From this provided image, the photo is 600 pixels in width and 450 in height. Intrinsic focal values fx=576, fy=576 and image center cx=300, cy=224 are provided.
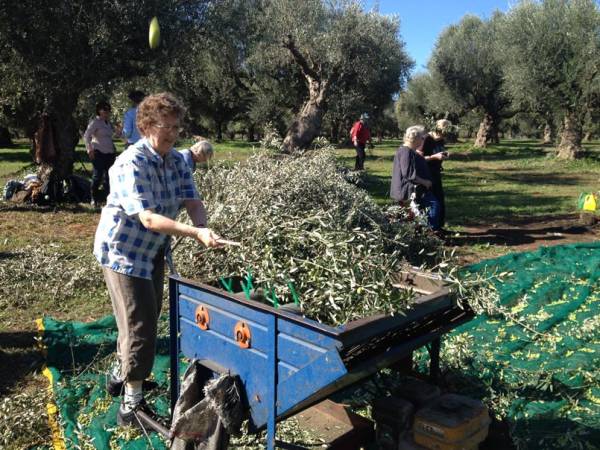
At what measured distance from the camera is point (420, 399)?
3.20m

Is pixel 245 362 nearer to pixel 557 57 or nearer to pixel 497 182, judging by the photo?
pixel 497 182

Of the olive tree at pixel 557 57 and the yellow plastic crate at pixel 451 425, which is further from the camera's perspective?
the olive tree at pixel 557 57

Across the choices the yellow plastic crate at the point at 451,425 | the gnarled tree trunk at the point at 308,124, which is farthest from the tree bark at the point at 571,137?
the yellow plastic crate at the point at 451,425

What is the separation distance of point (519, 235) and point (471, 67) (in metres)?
23.1

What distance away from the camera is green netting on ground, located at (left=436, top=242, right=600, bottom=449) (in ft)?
11.8

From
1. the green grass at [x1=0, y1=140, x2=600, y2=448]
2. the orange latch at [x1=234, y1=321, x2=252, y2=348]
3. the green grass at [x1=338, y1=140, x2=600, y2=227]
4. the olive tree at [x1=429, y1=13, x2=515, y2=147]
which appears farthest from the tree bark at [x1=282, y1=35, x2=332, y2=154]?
the orange latch at [x1=234, y1=321, x2=252, y2=348]

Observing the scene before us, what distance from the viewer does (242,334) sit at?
9.00 feet

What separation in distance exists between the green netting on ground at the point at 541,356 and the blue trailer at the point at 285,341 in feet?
1.97

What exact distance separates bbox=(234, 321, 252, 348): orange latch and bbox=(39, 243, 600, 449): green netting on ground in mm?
1144

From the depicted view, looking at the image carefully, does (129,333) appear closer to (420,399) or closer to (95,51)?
(420,399)

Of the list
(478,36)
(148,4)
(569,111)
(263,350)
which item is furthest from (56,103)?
(478,36)

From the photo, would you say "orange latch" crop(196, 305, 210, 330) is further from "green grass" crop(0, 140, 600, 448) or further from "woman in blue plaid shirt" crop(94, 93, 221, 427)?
"green grass" crop(0, 140, 600, 448)

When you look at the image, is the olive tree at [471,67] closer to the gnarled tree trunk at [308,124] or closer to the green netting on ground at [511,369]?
the gnarled tree trunk at [308,124]

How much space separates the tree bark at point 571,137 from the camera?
22953 millimetres
